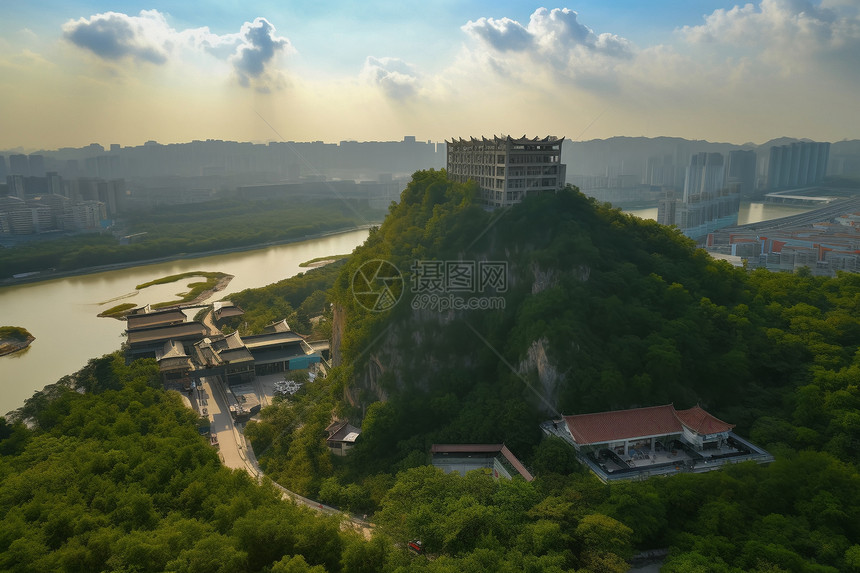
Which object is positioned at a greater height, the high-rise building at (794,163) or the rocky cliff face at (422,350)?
the high-rise building at (794,163)

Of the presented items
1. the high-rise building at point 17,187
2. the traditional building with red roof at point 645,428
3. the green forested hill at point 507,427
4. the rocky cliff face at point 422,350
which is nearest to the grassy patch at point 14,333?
the green forested hill at point 507,427

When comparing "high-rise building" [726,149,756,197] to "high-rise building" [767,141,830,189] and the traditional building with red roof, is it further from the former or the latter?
the traditional building with red roof

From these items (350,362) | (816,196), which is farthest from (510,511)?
(816,196)

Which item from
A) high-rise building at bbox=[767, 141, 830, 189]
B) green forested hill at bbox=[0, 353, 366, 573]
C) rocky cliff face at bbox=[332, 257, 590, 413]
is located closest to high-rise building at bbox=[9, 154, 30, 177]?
green forested hill at bbox=[0, 353, 366, 573]

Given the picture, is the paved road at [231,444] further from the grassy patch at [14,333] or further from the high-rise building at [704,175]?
the high-rise building at [704,175]

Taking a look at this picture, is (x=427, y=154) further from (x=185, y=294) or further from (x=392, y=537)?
(x=392, y=537)

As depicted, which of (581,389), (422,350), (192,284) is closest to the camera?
(581,389)

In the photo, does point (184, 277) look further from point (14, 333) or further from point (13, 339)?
point (13, 339)

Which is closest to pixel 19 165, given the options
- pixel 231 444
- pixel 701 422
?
pixel 231 444
